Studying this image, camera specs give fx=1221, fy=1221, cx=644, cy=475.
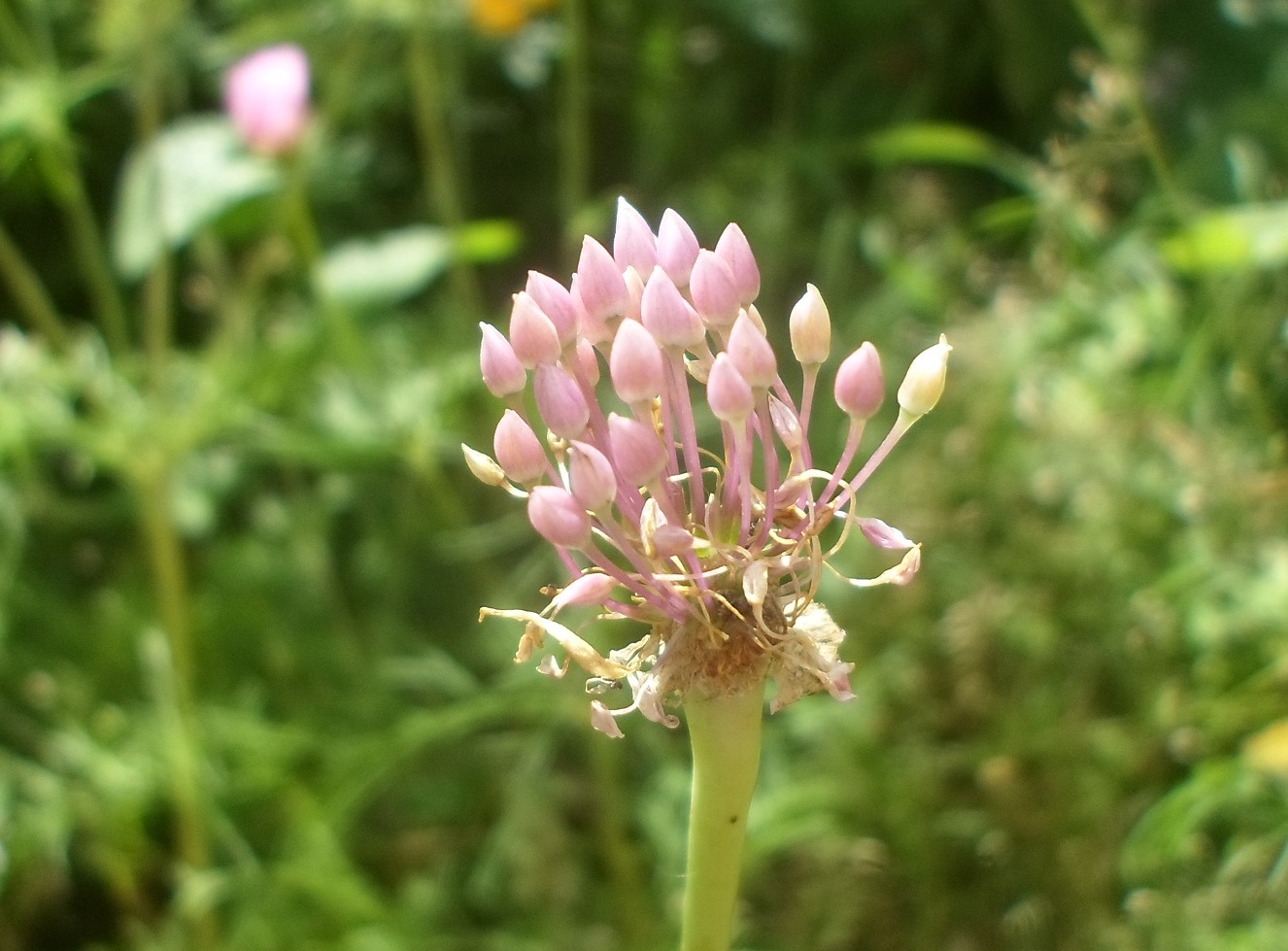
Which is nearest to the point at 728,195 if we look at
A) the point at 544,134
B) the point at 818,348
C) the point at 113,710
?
the point at 544,134

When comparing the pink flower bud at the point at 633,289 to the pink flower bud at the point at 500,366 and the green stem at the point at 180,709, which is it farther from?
the green stem at the point at 180,709

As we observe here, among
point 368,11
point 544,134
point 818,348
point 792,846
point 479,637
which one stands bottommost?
point 818,348

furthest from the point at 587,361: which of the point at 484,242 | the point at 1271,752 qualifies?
the point at 484,242

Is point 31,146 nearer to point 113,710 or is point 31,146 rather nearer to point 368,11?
point 368,11

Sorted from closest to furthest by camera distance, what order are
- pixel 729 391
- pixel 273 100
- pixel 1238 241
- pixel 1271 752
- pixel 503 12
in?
pixel 729 391 < pixel 1271 752 < pixel 1238 241 < pixel 273 100 < pixel 503 12

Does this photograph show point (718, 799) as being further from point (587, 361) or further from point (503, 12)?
point (503, 12)

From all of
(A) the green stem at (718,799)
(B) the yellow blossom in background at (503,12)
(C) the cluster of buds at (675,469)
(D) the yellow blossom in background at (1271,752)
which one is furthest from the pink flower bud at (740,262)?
(B) the yellow blossom in background at (503,12)

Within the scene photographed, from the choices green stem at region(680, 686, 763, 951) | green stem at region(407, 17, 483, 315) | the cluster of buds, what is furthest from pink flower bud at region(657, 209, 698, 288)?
green stem at region(407, 17, 483, 315)
